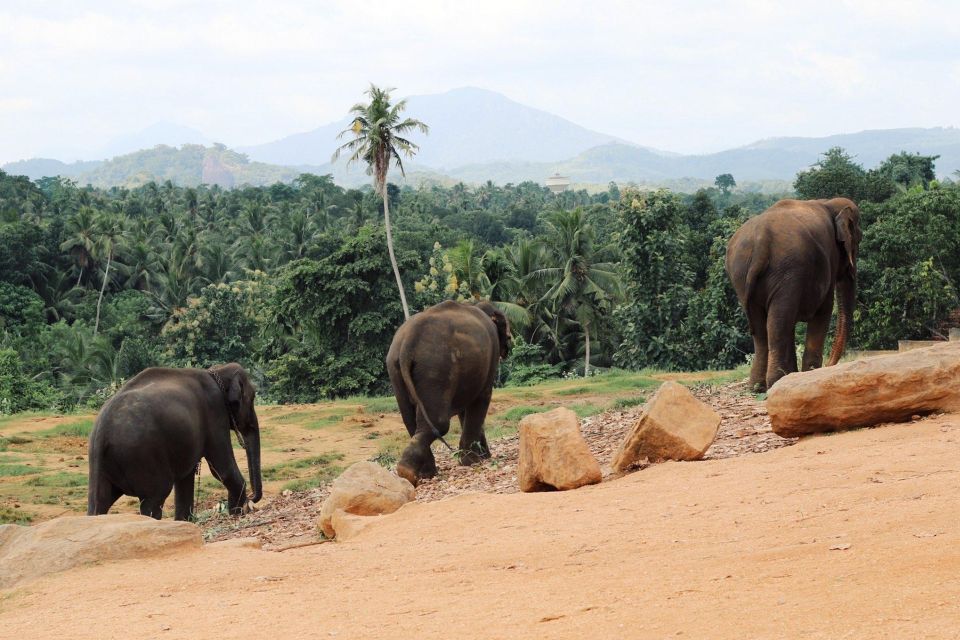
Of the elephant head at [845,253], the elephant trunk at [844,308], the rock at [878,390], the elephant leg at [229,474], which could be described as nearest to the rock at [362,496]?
the elephant leg at [229,474]

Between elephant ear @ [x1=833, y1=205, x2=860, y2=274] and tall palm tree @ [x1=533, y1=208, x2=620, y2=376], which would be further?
tall palm tree @ [x1=533, y1=208, x2=620, y2=376]

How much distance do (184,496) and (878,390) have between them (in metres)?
6.90

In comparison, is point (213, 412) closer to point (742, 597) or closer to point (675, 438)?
point (675, 438)

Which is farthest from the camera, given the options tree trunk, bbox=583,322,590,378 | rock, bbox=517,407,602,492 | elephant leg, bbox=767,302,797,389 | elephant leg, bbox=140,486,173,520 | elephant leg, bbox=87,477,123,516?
tree trunk, bbox=583,322,590,378

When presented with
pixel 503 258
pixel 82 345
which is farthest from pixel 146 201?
pixel 503 258

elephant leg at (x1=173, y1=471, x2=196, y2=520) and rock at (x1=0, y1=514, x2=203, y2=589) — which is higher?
rock at (x1=0, y1=514, x2=203, y2=589)

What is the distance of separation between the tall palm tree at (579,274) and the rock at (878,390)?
28.7 meters

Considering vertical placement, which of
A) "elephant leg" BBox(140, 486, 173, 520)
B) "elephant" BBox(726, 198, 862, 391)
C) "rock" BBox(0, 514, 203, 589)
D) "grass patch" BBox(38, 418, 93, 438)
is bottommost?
"grass patch" BBox(38, 418, 93, 438)

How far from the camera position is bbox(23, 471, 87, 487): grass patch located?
15.7 meters

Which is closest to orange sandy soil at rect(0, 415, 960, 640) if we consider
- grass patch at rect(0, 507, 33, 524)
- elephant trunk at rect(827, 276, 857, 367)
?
elephant trunk at rect(827, 276, 857, 367)

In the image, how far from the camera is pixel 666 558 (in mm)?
5672

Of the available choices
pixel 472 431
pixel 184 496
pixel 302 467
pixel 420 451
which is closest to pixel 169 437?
pixel 184 496

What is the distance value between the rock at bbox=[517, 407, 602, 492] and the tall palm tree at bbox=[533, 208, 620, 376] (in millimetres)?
28652

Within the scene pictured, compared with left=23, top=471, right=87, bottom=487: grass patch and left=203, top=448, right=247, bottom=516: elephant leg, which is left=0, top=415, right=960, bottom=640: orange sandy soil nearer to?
left=203, top=448, right=247, bottom=516: elephant leg
